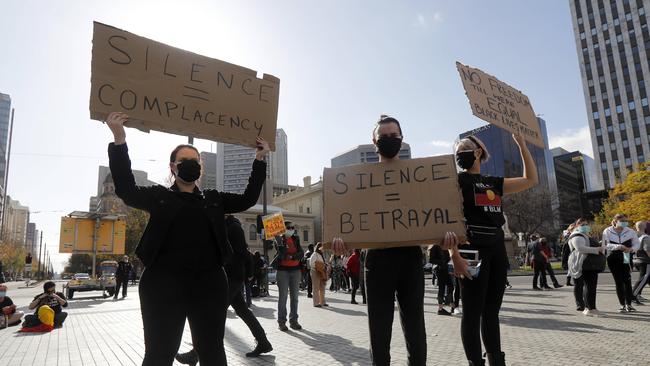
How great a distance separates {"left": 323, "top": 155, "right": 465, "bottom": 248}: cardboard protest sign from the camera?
3355 mm

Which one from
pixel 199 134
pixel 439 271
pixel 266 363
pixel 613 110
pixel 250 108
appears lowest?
pixel 266 363

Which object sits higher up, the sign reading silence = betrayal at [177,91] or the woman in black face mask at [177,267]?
the sign reading silence = betrayal at [177,91]

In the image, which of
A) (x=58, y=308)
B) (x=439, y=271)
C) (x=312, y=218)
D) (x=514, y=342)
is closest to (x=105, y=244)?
(x=58, y=308)

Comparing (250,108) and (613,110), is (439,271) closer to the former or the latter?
Answer: (250,108)

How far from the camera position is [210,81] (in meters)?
4.03

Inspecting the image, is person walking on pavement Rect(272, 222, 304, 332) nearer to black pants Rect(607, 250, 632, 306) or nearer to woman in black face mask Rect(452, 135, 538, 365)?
woman in black face mask Rect(452, 135, 538, 365)

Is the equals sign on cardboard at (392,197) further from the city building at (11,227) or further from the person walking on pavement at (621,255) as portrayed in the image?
the city building at (11,227)

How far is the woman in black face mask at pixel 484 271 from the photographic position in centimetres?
380

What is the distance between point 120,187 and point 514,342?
568 cm

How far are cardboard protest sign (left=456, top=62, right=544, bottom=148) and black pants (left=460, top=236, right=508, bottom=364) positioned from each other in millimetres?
1523

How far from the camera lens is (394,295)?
333 centimetres

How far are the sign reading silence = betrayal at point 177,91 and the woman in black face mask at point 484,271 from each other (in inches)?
73.7

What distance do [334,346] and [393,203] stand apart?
3.91m

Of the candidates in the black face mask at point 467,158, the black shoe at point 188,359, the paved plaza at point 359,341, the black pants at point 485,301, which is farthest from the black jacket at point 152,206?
the black shoe at point 188,359
